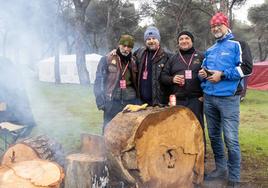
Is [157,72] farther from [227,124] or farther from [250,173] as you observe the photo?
[250,173]

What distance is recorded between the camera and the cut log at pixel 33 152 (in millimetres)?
4684

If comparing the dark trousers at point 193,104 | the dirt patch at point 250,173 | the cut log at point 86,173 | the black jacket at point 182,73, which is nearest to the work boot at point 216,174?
the dirt patch at point 250,173

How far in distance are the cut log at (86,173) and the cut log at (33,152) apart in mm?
435

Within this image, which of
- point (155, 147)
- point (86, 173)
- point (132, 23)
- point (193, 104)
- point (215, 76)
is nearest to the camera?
point (155, 147)

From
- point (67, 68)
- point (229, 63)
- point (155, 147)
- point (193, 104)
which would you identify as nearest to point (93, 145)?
point (155, 147)

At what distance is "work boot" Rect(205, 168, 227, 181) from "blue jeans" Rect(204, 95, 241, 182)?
0.26 m

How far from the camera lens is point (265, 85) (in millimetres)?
20438

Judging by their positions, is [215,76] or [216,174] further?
[216,174]

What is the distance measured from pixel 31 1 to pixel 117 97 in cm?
260

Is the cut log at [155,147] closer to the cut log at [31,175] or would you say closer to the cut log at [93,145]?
the cut log at [93,145]

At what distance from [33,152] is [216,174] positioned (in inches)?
88.7

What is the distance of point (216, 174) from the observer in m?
5.07

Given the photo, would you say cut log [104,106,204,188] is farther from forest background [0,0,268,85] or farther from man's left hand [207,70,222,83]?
forest background [0,0,268,85]

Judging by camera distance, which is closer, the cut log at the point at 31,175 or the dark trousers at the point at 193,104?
the cut log at the point at 31,175
